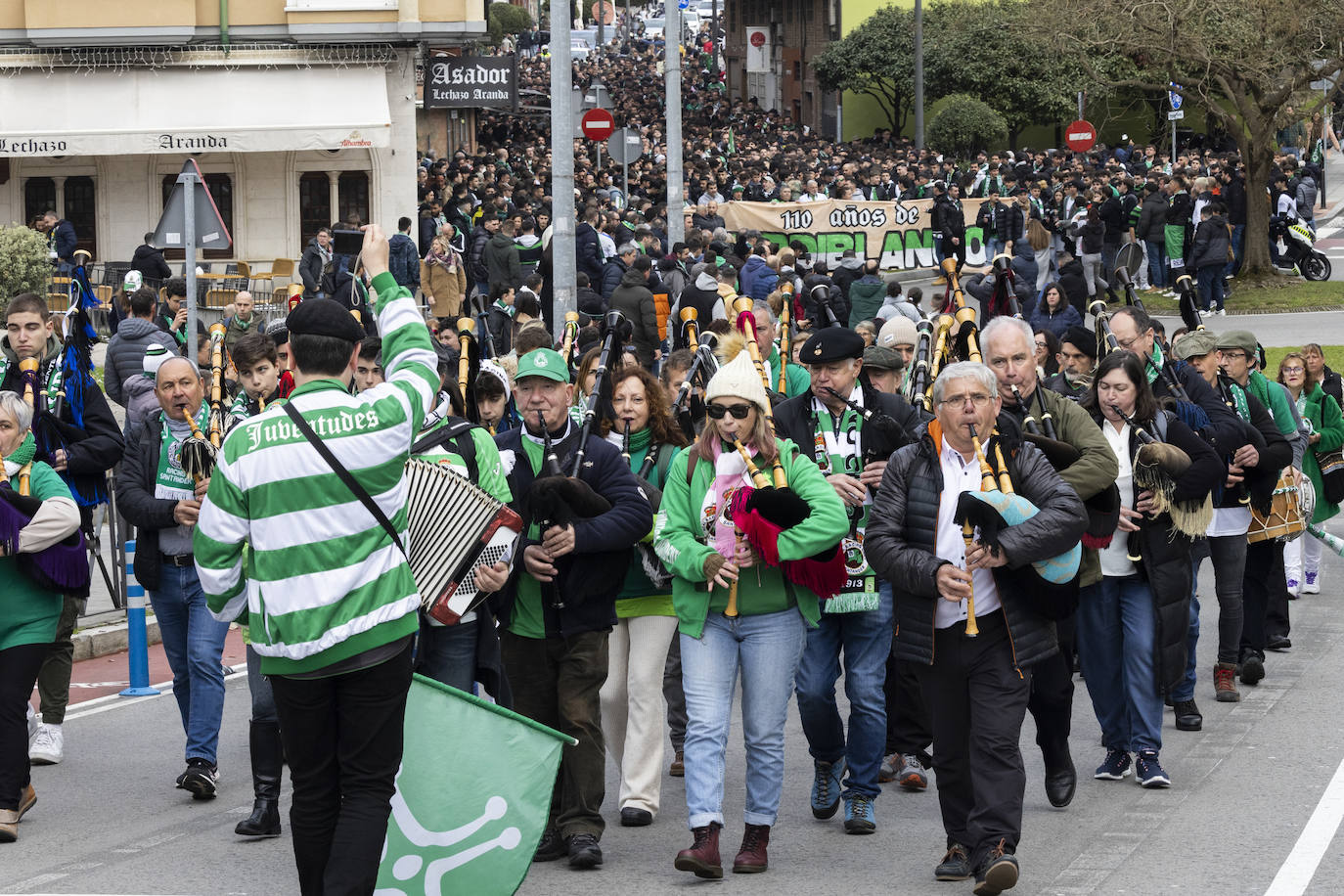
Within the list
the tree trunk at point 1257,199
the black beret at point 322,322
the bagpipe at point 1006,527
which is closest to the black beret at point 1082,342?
the bagpipe at point 1006,527

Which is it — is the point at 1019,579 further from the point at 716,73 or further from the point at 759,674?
the point at 716,73

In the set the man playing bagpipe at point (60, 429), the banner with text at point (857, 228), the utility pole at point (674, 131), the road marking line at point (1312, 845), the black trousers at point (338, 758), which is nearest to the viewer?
the black trousers at point (338, 758)

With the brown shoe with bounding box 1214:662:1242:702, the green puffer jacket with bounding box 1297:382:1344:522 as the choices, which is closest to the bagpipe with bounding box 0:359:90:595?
the brown shoe with bounding box 1214:662:1242:702

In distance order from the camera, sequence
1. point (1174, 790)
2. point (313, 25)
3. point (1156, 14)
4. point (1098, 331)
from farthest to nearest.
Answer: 1. point (313, 25)
2. point (1156, 14)
3. point (1098, 331)
4. point (1174, 790)

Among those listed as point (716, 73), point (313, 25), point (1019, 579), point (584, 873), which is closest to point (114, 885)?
point (584, 873)

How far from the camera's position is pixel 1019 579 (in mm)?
6699

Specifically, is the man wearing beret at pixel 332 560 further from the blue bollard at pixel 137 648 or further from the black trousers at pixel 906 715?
the blue bollard at pixel 137 648

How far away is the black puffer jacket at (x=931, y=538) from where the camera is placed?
21.5 ft

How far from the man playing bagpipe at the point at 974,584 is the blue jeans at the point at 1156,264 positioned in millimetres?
24266

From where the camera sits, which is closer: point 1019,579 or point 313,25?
point 1019,579

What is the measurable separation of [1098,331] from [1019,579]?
2948 mm

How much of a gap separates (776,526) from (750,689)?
24.9 inches

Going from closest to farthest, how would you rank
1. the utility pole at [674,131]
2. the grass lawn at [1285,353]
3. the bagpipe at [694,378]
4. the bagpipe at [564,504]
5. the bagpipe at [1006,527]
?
1. the bagpipe at [1006,527]
2. the bagpipe at [564,504]
3. the bagpipe at [694,378]
4. the grass lawn at [1285,353]
5. the utility pole at [674,131]

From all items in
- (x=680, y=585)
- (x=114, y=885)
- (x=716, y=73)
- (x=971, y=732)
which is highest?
(x=716, y=73)
